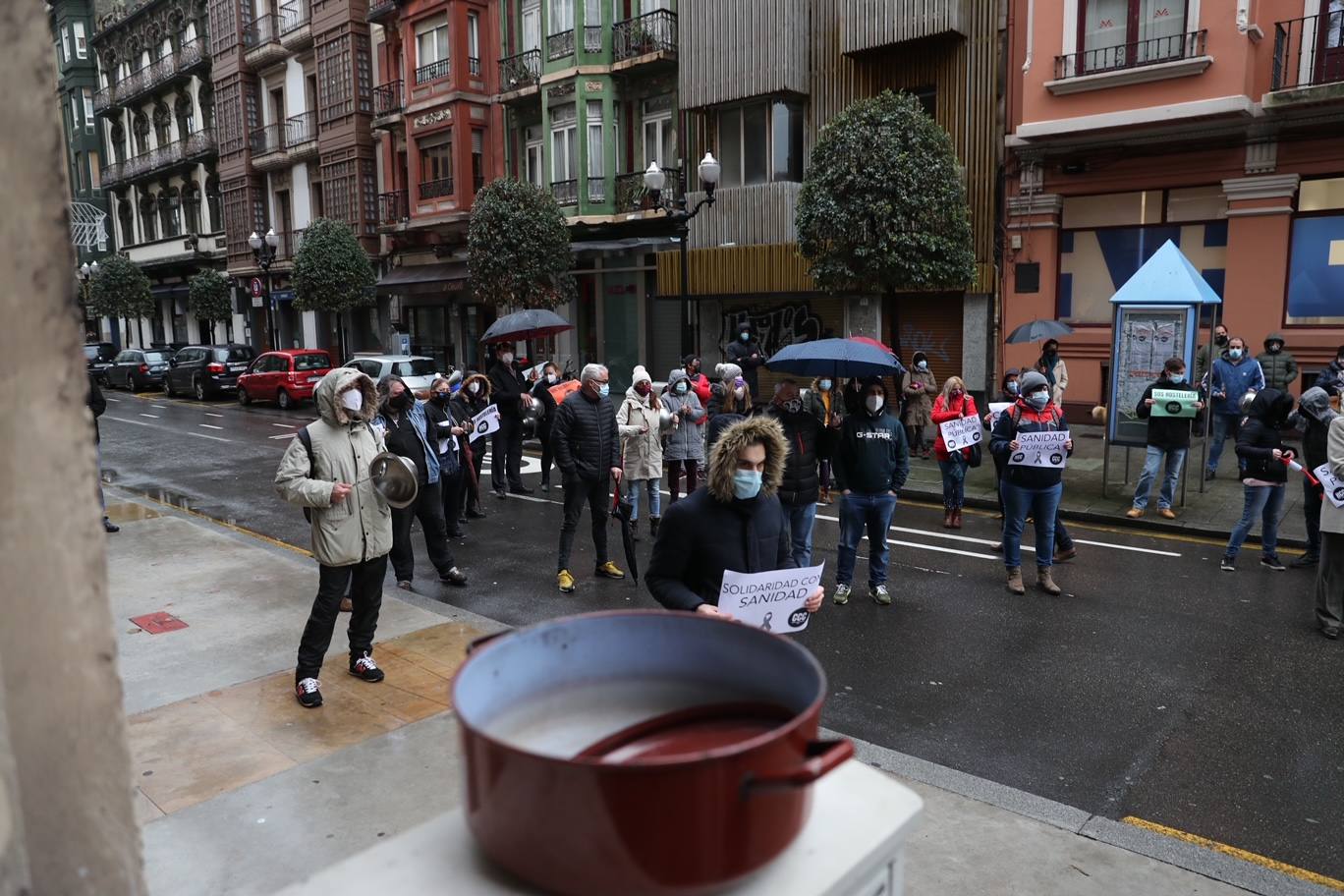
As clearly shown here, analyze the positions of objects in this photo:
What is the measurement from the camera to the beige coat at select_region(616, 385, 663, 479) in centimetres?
1055

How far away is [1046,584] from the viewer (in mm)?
8500

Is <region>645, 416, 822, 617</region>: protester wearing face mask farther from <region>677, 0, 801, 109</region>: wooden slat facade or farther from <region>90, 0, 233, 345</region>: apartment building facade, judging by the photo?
<region>90, 0, 233, 345</region>: apartment building facade

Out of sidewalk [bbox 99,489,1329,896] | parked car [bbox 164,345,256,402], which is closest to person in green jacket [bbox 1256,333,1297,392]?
sidewalk [bbox 99,489,1329,896]

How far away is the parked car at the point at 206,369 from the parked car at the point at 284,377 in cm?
215

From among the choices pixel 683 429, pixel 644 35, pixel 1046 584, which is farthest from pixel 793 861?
pixel 644 35

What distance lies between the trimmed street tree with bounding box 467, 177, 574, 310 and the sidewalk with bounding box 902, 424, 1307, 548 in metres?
12.6

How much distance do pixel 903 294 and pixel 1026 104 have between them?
4626mm

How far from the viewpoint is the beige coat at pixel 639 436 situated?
34.6 ft

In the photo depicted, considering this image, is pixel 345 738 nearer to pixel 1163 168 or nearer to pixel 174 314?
pixel 1163 168

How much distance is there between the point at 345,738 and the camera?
17.9ft

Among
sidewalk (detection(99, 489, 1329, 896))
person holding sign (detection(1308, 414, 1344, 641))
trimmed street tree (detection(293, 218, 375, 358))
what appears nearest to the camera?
sidewalk (detection(99, 489, 1329, 896))

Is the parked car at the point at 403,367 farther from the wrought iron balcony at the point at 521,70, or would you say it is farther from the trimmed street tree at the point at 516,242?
the wrought iron balcony at the point at 521,70

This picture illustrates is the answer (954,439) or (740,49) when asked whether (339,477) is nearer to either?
(954,439)

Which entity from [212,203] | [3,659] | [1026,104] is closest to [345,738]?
[3,659]
